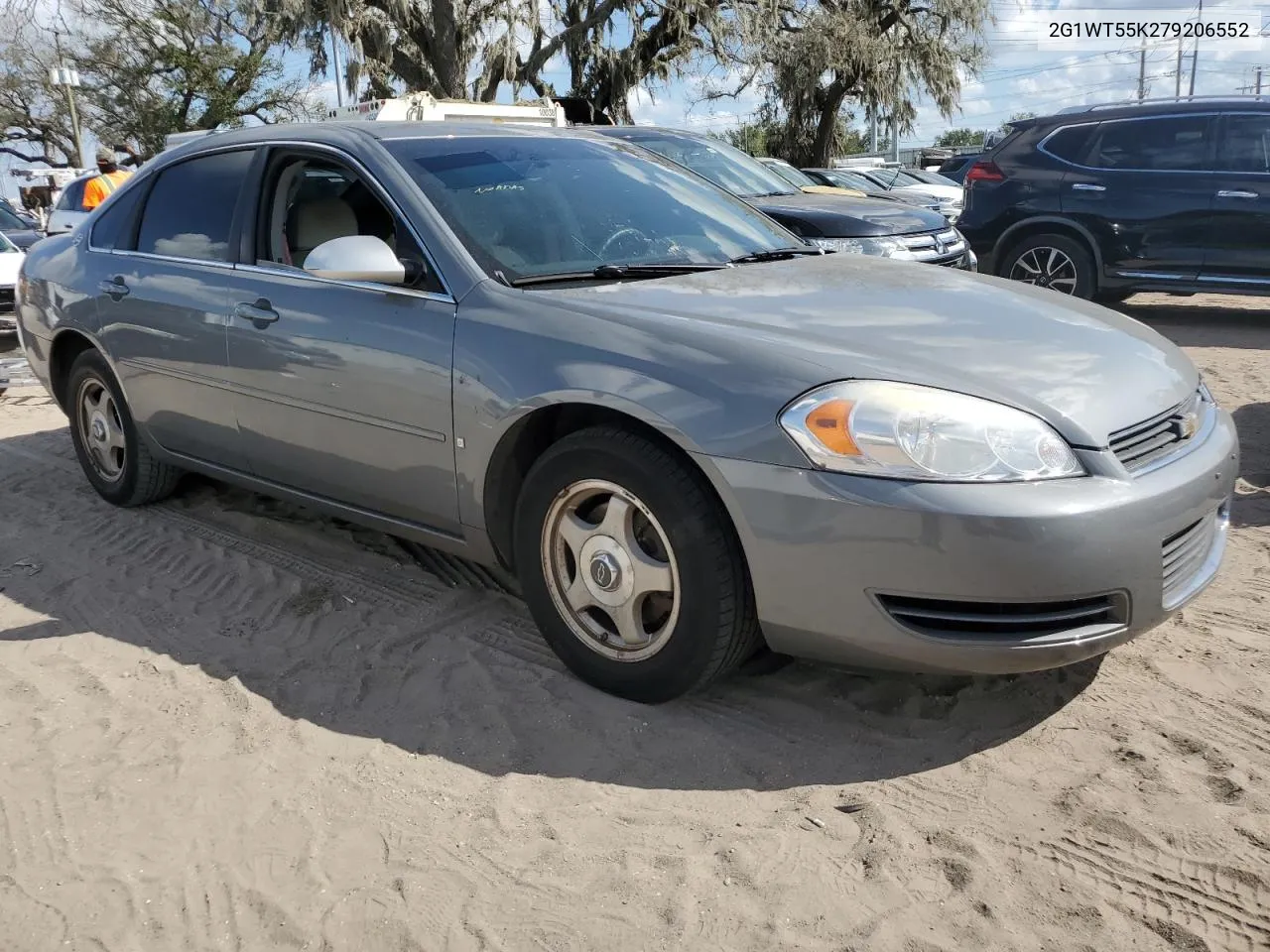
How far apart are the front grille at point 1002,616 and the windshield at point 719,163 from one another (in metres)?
6.29

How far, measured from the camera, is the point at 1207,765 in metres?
2.74

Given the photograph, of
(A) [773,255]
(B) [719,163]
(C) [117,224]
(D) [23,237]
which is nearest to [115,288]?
(C) [117,224]

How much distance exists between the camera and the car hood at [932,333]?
2750 millimetres

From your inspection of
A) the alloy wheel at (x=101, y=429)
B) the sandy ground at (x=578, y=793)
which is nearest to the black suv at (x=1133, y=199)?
the sandy ground at (x=578, y=793)

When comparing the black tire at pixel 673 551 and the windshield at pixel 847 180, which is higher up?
the windshield at pixel 847 180

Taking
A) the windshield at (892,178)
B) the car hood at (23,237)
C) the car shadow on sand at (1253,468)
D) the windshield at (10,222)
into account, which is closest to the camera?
the car shadow on sand at (1253,468)

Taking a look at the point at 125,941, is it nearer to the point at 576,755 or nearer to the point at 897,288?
the point at 576,755

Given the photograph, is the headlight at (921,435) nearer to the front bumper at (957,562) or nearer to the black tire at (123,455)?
the front bumper at (957,562)

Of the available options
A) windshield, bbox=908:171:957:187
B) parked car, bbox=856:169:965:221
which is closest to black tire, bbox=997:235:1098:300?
parked car, bbox=856:169:965:221

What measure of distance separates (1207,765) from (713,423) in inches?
57.9

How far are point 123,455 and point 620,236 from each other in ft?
9.21

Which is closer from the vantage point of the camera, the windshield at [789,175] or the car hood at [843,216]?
the car hood at [843,216]

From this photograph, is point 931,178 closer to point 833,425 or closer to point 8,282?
point 8,282

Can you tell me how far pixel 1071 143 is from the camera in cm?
946
